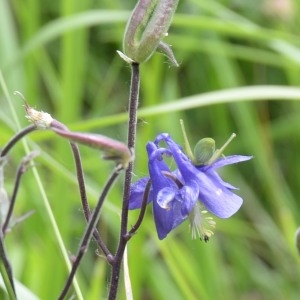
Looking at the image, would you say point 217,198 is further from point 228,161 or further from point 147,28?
point 147,28

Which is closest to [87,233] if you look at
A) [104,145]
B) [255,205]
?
[104,145]

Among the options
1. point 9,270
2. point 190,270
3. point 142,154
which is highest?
point 142,154

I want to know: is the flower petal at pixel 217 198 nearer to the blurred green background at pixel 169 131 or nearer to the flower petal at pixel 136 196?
the flower petal at pixel 136 196

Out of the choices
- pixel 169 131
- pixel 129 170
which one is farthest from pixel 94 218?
pixel 169 131

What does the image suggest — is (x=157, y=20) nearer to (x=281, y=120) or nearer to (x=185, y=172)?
(x=185, y=172)

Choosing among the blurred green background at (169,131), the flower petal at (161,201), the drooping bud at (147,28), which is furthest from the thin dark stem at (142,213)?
the blurred green background at (169,131)

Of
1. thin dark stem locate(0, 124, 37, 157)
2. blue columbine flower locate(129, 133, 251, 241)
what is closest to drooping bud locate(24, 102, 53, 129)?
thin dark stem locate(0, 124, 37, 157)

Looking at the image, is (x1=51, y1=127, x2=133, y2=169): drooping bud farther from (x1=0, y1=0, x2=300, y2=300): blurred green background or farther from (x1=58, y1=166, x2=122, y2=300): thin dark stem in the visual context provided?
(x1=0, y1=0, x2=300, y2=300): blurred green background

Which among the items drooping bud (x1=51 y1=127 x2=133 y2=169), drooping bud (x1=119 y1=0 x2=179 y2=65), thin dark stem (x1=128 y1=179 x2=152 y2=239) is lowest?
drooping bud (x1=51 y1=127 x2=133 y2=169)
